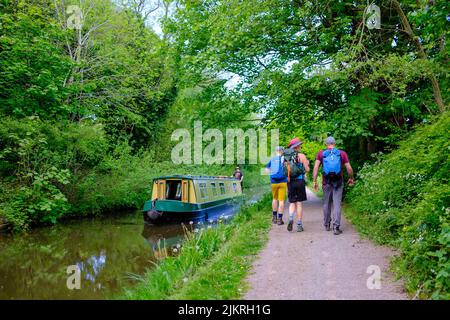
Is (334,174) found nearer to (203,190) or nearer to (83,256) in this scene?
(83,256)

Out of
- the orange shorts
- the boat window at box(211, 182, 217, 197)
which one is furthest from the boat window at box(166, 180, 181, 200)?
the orange shorts

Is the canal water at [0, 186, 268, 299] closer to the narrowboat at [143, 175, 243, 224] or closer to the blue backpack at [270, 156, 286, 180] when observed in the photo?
the narrowboat at [143, 175, 243, 224]

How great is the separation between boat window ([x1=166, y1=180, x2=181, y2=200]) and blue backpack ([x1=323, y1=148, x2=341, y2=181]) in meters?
9.15

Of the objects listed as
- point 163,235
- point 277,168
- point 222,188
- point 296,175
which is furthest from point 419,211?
point 222,188

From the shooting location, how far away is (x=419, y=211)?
4.27 m

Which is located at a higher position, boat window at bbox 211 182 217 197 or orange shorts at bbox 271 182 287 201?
orange shorts at bbox 271 182 287 201

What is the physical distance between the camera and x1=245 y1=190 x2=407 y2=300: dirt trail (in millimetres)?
3840

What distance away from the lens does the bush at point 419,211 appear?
11.8 feet

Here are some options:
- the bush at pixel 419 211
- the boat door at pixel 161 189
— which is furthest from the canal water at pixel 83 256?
the bush at pixel 419 211

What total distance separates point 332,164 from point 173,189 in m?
9.64

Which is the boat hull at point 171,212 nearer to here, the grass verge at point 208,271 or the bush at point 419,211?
the grass verge at point 208,271

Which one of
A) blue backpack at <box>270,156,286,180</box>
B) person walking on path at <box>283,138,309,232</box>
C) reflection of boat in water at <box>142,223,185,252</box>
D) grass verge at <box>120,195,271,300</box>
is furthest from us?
reflection of boat in water at <box>142,223,185,252</box>

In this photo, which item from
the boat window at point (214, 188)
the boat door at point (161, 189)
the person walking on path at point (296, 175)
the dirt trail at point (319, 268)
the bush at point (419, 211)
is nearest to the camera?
the bush at point (419, 211)
